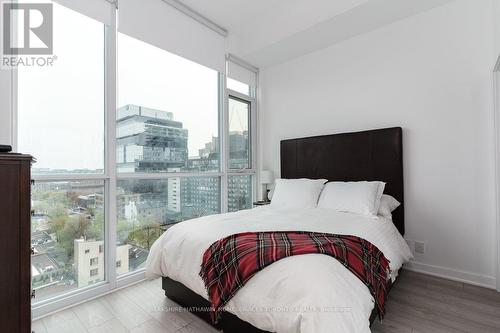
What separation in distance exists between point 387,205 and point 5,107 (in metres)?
3.47

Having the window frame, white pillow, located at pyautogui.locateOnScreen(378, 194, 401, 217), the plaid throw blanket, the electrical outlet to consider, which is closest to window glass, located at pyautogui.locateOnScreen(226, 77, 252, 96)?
the window frame

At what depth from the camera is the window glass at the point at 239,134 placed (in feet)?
13.1

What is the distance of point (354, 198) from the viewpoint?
2592mm

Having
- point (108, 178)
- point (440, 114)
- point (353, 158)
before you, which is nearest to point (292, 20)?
point (353, 158)

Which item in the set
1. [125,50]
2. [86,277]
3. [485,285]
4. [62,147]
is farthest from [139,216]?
[485,285]

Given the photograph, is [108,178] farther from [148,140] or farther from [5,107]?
[5,107]

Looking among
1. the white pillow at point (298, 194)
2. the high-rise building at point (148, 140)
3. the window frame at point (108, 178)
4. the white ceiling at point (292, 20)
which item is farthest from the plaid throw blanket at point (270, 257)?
the white ceiling at point (292, 20)

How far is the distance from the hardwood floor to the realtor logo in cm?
213

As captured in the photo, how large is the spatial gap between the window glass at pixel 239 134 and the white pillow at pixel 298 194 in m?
1.09

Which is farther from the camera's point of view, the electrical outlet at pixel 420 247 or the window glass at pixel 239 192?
the window glass at pixel 239 192

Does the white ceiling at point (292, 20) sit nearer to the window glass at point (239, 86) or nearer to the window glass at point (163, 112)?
the window glass at point (239, 86)

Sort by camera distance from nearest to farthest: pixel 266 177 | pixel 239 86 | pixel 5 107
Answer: pixel 5 107 → pixel 266 177 → pixel 239 86

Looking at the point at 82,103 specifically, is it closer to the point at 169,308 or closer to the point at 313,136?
the point at 169,308

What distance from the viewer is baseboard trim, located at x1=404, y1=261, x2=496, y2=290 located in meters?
2.36
